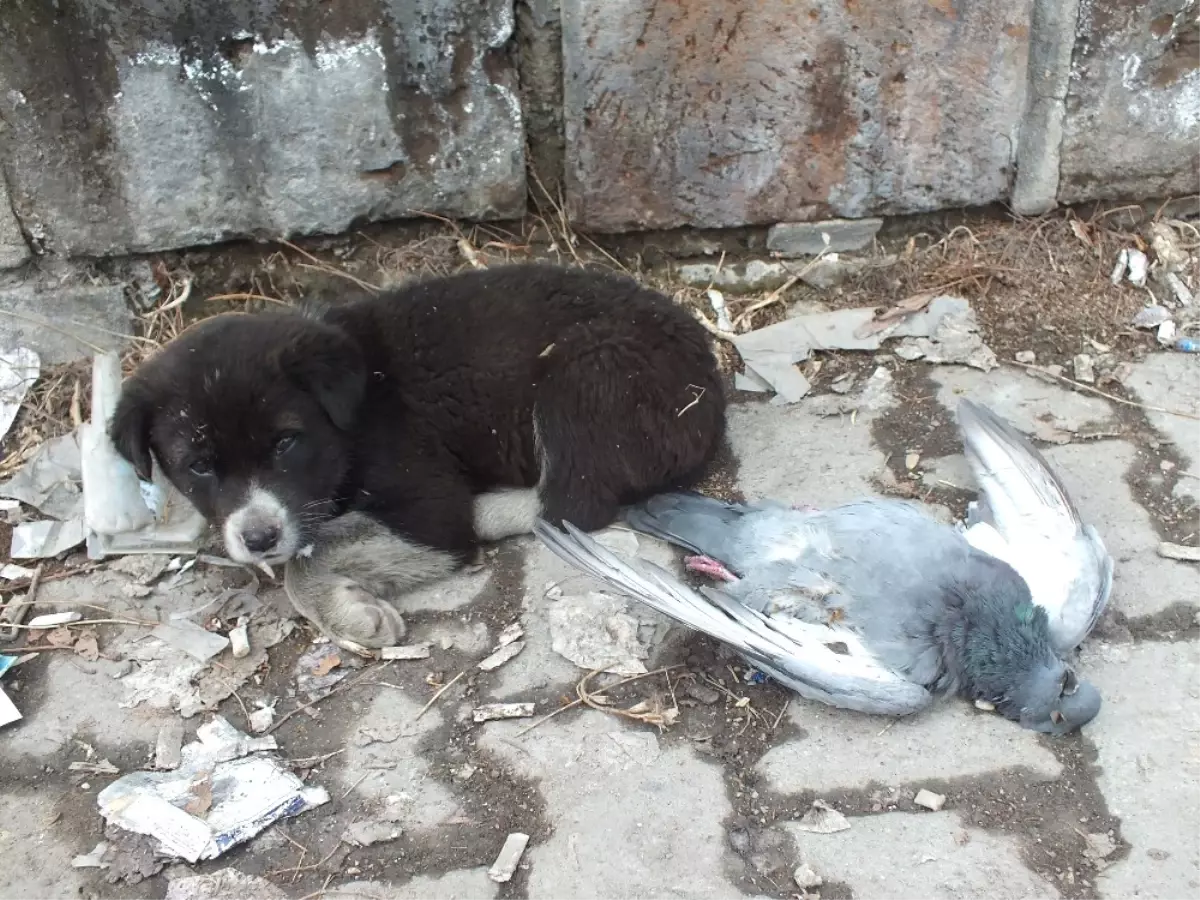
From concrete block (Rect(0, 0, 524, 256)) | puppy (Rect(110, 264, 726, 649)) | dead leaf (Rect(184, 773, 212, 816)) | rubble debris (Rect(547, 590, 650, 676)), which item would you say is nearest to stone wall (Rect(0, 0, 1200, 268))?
concrete block (Rect(0, 0, 524, 256))

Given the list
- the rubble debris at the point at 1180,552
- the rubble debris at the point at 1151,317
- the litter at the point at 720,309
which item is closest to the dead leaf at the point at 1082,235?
the rubble debris at the point at 1151,317

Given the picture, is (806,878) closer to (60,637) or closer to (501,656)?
(501,656)

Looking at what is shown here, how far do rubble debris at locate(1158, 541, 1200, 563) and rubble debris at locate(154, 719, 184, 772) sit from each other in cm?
285

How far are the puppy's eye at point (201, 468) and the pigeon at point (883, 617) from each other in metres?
1.00

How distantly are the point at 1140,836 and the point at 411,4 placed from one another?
11.1 feet

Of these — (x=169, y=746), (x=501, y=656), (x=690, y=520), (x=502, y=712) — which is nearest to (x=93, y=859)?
(x=169, y=746)

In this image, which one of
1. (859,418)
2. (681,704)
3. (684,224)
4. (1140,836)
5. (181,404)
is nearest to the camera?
(1140,836)

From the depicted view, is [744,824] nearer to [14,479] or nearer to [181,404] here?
[181,404]

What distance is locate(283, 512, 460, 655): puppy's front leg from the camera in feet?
10.6

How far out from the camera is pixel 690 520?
3.30 m

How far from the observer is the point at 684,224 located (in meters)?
4.42

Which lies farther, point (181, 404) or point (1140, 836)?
point (181, 404)

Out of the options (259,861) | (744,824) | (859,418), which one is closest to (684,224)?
(859,418)

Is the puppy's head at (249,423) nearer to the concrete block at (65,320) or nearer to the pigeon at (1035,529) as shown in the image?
the concrete block at (65,320)
